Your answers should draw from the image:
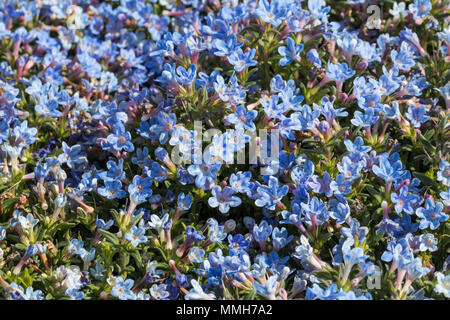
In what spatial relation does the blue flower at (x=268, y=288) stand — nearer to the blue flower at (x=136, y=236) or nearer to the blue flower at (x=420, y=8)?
the blue flower at (x=136, y=236)

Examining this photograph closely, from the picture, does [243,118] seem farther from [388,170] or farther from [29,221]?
[29,221]

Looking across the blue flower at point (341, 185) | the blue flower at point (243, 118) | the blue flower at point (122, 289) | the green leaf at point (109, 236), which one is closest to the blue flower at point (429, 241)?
the blue flower at point (341, 185)

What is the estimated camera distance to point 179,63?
4.75 m

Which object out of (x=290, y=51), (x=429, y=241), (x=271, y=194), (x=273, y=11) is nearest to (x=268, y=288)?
(x=271, y=194)

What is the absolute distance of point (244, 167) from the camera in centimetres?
448

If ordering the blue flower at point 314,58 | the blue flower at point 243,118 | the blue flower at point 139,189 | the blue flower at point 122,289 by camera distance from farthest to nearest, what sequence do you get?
the blue flower at point 314,58 < the blue flower at point 243,118 < the blue flower at point 139,189 < the blue flower at point 122,289

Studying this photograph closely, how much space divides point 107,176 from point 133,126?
0.56 m

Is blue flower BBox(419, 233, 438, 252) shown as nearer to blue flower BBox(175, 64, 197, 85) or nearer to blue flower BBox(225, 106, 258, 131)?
blue flower BBox(225, 106, 258, 131)

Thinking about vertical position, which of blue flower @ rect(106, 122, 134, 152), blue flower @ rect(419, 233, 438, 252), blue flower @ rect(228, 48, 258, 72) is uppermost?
blue flower @ rect(228, 48, 258, 72)

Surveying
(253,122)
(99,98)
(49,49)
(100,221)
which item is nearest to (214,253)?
(100,221)

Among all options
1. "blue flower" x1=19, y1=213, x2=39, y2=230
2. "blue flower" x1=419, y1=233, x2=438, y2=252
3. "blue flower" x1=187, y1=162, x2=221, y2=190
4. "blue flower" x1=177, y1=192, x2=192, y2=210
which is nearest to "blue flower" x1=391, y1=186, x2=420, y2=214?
"blue flower" x1=419, y1=233, x2=438, y2=252

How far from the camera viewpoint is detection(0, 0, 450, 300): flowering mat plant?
154 inches

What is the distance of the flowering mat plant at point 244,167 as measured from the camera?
3920 millimetres

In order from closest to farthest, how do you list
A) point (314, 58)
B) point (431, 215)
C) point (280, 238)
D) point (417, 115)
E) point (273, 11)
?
point (431, 215) → point (280, 238) → point (417, 115) → point (314, 58) → point (273, 11)
